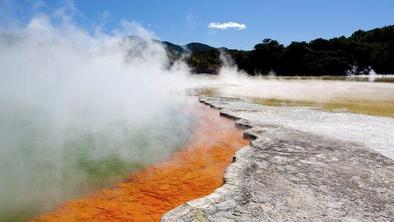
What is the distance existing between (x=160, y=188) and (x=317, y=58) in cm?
5142

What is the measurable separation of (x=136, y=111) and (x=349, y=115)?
25.1ft

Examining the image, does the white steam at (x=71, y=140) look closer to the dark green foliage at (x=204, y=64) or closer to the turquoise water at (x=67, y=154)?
the turquoise water at (x=67, y=154)

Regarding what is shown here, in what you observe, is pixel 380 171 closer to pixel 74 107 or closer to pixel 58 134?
pixel 58 134

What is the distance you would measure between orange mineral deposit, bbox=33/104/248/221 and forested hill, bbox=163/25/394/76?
45.0 m

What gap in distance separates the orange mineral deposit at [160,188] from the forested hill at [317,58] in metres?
45.0

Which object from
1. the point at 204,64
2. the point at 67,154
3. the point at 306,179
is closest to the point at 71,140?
the point at 67,154

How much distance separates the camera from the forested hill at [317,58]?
49.7m

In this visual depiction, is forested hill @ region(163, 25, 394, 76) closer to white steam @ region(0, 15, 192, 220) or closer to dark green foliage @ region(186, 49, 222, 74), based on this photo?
dark green foliage @ region(186, 49, 222, 74)

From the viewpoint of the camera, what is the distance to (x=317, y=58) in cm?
5403

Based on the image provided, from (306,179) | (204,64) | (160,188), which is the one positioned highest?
(204,64)

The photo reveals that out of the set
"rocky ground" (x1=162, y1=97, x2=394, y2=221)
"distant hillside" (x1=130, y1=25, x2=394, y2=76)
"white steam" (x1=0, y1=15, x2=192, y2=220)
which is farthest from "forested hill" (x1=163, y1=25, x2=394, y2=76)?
"rocky ground" (x1=162, y1=97, x2=394, y2=221)

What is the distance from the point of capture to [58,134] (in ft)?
33.0

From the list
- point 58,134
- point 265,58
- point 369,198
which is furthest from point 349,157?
point 265,58

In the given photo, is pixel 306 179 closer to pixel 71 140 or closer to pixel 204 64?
pixel 71 140
